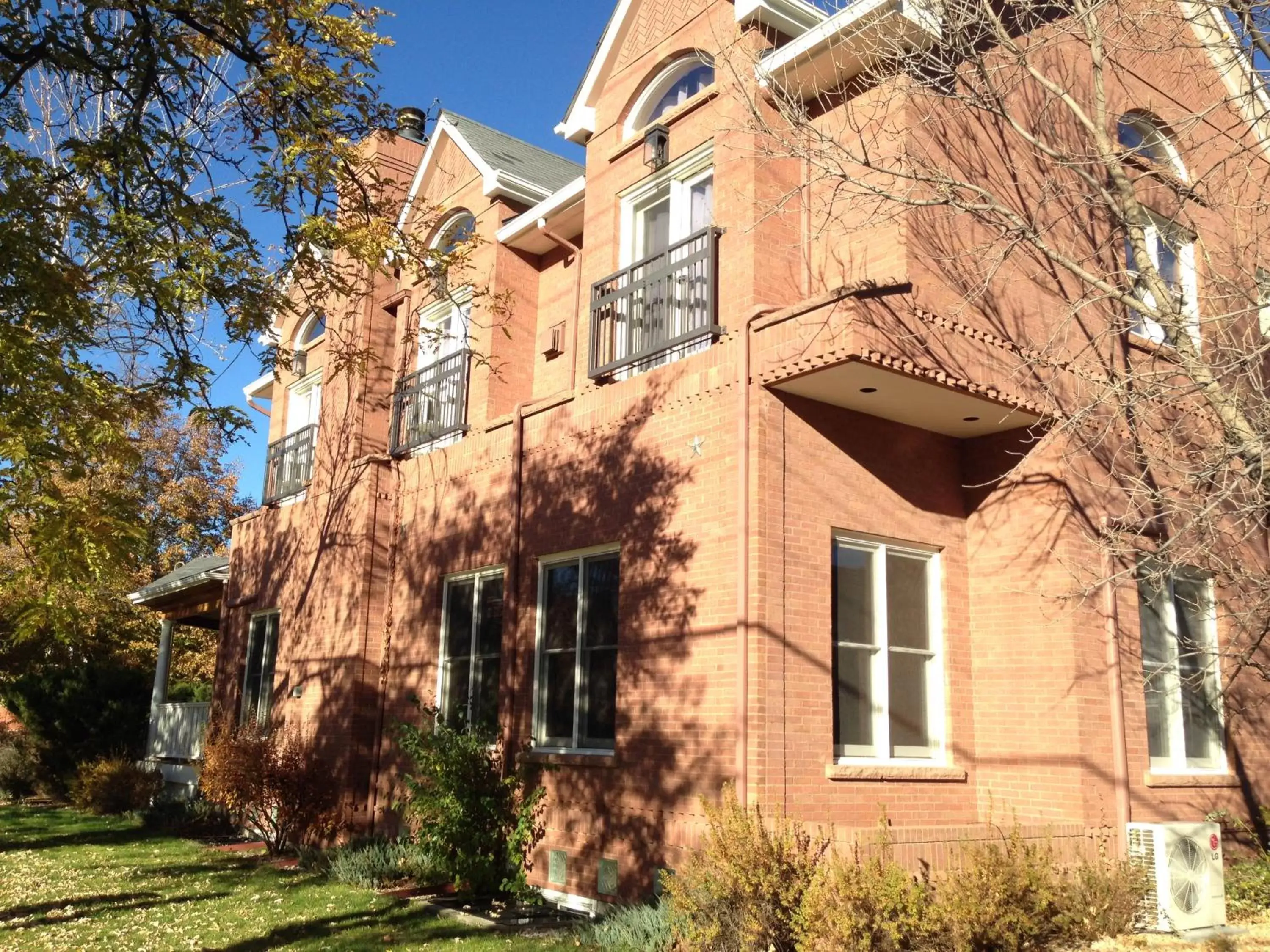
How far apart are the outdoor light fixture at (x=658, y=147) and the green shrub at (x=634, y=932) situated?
24.0 feet

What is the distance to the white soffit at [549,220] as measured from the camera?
1289 centimetres

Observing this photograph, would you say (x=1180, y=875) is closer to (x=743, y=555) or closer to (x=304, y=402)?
(x=743, y=555)

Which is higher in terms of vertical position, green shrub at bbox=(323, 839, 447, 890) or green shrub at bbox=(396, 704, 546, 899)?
green shrub at bbox=(396, 704, 546, 899)

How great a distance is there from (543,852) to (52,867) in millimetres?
5933

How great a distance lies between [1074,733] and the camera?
923 cm

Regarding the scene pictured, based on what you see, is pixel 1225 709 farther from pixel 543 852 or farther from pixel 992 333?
pixel 543 852

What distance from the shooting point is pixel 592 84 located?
12.9m

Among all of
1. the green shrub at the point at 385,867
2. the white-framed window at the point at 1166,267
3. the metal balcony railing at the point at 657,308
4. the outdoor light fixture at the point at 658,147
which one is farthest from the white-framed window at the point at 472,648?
the white-framed window at the point at 1166,267

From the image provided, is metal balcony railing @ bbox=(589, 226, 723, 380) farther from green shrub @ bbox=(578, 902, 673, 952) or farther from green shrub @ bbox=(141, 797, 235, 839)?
green shrub @ bbox=(141, 797, 235, 839)

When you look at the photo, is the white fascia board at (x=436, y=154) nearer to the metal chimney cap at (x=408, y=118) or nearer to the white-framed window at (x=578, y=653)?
the metal chimney cap at (x=408, y=118)

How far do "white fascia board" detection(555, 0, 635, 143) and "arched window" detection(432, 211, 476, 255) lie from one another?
2328 millimetres

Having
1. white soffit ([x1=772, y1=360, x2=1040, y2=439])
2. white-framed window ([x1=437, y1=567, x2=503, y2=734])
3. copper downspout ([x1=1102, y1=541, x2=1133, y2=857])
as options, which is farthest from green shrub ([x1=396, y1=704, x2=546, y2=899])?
copper downspout ([x1=1102, y1=541, x2=1133, y2=857])

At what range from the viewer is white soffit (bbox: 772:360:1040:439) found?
29.6ft

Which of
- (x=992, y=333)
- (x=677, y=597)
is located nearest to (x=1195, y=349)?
(x=992, y=333)
